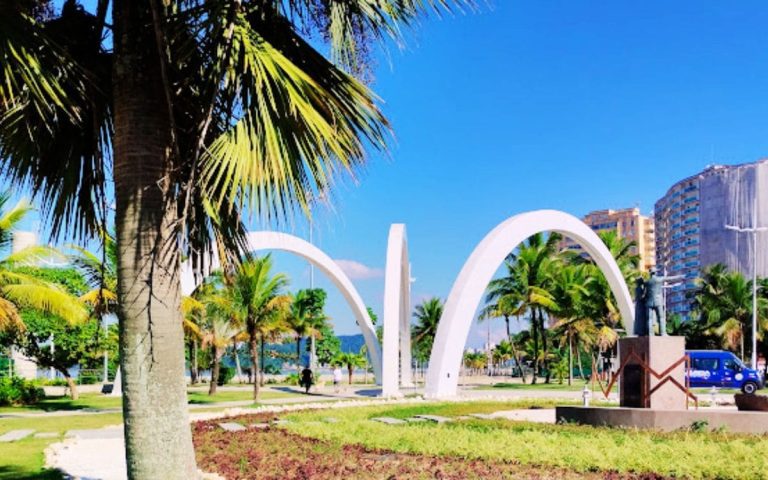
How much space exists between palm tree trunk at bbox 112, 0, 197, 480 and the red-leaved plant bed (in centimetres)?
393

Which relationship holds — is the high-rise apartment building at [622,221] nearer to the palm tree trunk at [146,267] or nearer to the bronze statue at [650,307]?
the bronze statue at [650,307]

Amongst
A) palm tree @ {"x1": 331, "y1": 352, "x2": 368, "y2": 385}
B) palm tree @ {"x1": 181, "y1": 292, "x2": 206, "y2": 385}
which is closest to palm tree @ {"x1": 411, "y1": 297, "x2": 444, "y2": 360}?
palm tree @ {"x1": 331, "y1": 352, "x2": 368, "y2": 385}

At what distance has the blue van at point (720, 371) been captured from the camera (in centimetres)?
3534

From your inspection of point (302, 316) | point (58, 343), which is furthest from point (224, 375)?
point (58, 343)

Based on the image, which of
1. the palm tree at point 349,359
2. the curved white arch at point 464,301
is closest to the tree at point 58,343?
the curved white arch at point 464,301

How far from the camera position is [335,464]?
9773mm

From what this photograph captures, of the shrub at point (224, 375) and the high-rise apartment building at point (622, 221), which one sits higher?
the high-rise apartment building at point (622, 221)

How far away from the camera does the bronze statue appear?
1669cm

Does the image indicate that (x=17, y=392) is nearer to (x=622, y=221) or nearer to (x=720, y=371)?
(x=720, y=371)

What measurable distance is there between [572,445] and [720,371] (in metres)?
28.0

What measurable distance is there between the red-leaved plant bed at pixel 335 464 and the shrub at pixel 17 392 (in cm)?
1398

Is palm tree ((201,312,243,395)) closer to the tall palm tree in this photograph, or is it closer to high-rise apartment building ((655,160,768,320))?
the tall palm tree

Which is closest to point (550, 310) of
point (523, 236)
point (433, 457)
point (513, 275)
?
point (513, 275)

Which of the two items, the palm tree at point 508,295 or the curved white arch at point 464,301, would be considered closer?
the curved white arch at point 464,301
